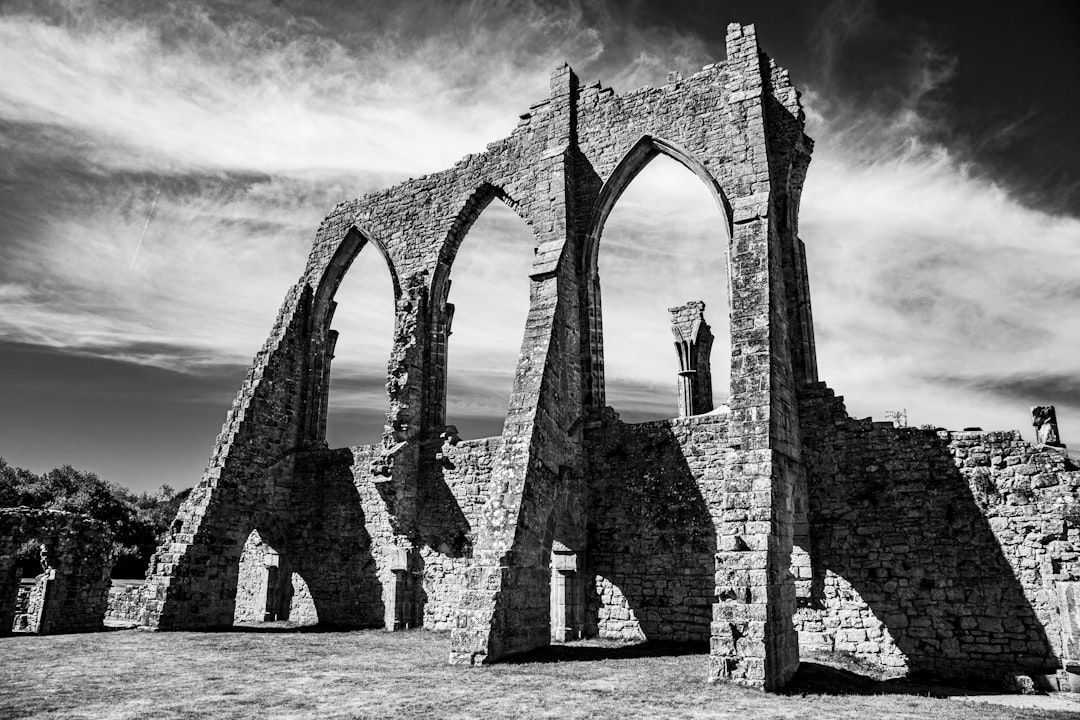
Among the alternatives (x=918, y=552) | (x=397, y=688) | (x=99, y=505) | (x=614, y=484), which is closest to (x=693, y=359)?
(x=614, y=484)

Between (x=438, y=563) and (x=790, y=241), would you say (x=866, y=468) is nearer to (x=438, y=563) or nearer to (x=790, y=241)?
(x=790, y=241)

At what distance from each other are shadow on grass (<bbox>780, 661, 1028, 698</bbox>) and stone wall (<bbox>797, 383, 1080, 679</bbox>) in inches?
15.6

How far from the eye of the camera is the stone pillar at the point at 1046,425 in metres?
9.84

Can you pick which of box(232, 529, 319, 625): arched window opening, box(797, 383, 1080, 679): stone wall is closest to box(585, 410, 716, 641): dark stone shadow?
box(797, 383, 1080, 679): stone wall

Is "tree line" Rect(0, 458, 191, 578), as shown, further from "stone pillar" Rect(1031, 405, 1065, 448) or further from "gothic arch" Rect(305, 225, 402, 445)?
"stone pillar" Rect(1031, 405, 1065, 448)

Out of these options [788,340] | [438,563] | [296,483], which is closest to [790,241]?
[788,340]

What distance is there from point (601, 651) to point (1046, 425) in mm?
6784

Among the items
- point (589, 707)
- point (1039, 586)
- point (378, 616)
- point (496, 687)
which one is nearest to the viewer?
point (589, 707)

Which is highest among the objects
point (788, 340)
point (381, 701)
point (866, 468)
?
point (788, 340)

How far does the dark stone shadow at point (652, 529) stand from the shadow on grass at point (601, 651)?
0.32 metres

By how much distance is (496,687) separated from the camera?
773 centimetres

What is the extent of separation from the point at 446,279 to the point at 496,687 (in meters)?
9.95

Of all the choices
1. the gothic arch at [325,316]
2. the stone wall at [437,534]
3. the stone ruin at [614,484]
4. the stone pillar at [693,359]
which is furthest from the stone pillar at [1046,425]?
the gothic arch at [325,316]

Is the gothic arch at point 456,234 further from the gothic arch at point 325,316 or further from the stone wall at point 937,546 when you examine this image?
the stone wall at point 937,546
